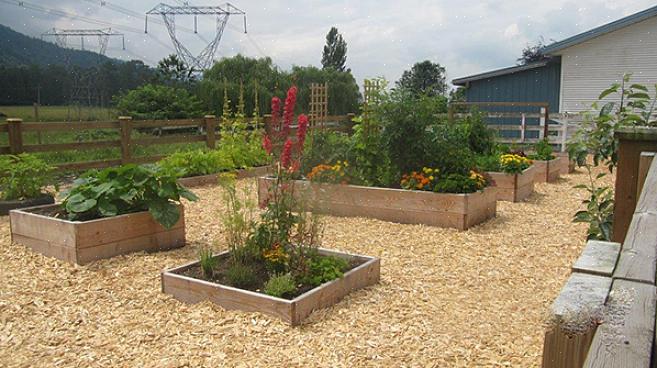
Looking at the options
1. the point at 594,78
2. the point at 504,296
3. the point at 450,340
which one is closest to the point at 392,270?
the point at 504,296

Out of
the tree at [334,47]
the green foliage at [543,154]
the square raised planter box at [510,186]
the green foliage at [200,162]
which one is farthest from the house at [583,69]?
the tree at [334,47]

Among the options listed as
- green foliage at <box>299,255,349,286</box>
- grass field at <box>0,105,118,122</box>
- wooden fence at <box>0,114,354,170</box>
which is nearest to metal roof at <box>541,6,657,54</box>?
wooden fence at <box>0,114,354,170</box>

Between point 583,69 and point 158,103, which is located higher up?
point 583,69

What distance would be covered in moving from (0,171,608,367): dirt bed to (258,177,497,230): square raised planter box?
0.68m

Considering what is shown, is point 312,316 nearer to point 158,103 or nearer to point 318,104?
point 318,104

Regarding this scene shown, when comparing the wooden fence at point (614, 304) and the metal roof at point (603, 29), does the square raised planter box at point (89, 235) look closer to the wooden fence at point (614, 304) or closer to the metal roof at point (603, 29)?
the wooden fence at point (614, 304)

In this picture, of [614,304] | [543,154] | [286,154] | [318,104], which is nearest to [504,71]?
[543,154]

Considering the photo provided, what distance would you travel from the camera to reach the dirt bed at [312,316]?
3037 millimetres

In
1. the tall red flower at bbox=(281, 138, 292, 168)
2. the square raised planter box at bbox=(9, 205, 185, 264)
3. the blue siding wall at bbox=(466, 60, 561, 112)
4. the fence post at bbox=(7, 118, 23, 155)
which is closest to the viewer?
the tall red flower at bbox=(281, 138, 292, 168)

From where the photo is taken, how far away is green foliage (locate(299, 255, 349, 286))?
12.5 ft

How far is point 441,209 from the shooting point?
244 inches

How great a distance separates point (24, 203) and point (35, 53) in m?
7.82

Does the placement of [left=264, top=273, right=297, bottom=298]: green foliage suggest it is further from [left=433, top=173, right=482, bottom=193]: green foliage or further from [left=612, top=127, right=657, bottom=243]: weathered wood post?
A: [left=433, top=173, right=482, bottom=193]: green foliage

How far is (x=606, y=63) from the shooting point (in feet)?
58.2
